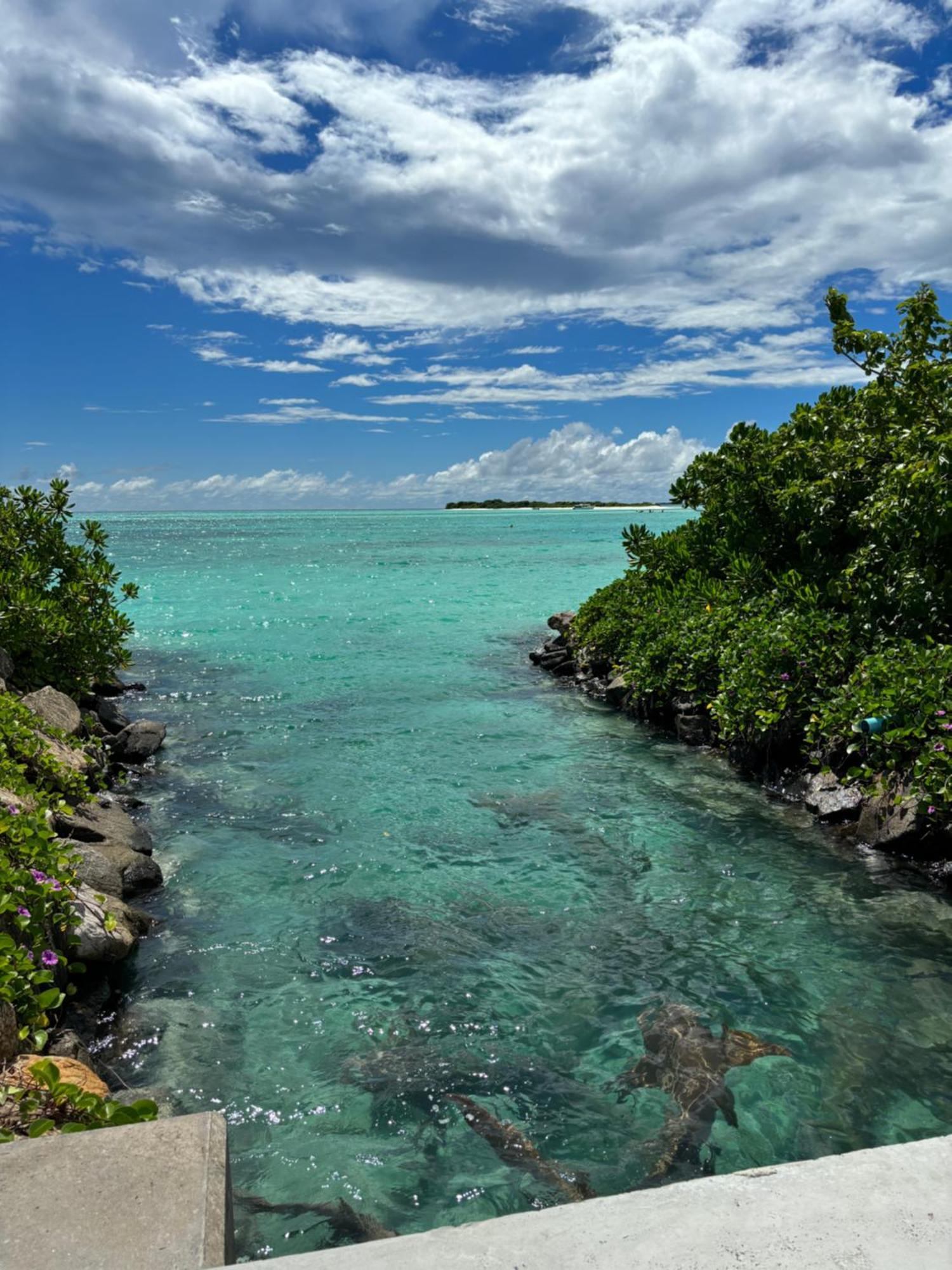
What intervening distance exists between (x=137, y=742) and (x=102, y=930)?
259 inches

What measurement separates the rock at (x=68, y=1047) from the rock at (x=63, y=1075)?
0.21 meters

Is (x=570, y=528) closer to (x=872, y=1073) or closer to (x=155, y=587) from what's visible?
(x=155, y=587)

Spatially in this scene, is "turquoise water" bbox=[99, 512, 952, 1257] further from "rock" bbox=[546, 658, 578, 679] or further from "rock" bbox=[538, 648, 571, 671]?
"rock" bbox=[538, 648, 571, 671]

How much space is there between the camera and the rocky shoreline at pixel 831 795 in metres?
7.73

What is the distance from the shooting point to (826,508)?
11.8 meters

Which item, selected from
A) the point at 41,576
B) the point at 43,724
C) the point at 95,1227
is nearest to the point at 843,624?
the point at 43,724

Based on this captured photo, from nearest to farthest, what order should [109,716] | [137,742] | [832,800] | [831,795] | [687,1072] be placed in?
1. [687,1072]
2. [832,800]
3. [831,795]
4. [137,742]
5. [109,716]

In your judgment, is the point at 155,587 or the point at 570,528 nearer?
the point at 155,587

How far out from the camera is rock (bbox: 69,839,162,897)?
22.6 ft

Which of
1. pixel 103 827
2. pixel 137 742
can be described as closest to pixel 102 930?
pixel 103 827

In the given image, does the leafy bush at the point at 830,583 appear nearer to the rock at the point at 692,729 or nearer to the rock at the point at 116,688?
the rock at the point at 692,729

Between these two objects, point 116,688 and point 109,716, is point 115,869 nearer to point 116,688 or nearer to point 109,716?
point 109,716

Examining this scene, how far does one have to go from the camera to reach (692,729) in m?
12.4

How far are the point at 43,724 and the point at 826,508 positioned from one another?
1002cm
